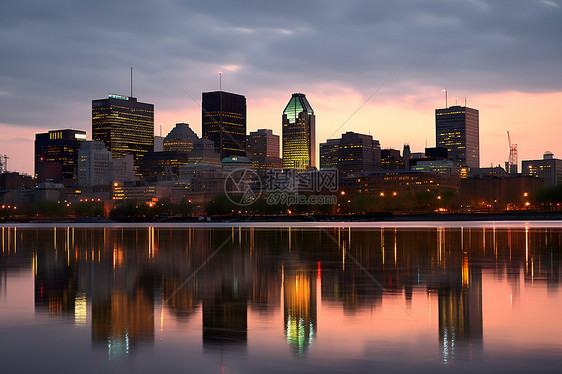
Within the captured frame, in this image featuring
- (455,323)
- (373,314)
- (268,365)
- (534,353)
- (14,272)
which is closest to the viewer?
(268,365)

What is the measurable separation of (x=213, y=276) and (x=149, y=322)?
12.1m

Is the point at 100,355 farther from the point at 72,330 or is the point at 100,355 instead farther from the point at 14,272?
the point at 14,272

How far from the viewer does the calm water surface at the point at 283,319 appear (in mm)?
14484

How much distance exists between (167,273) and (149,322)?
14300mm

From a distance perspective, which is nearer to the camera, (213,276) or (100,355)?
(100,355)

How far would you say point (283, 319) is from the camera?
64.6 ft

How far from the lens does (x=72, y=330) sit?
18188 millimetres

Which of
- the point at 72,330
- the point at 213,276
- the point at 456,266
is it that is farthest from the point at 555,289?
the point at 72,330

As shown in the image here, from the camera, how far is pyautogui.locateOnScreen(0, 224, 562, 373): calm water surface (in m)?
14.5

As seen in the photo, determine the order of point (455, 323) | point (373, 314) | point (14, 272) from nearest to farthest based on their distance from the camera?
1. point (455, 323)
2. point (373, 314)
3. point (14, 272)

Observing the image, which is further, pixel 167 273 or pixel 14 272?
pixel 14 272

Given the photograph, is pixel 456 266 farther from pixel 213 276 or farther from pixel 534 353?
pixel 534 353

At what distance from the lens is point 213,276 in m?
31.3

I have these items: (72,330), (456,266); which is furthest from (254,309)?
(456,266)
